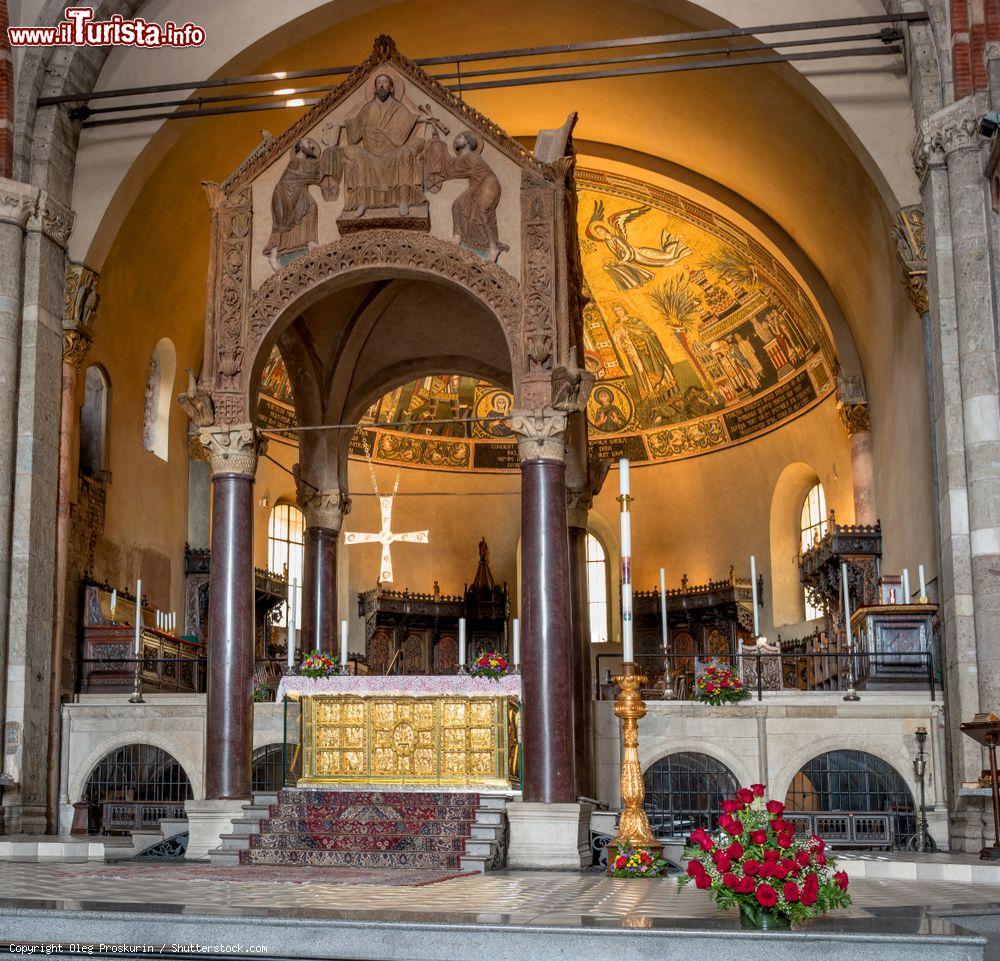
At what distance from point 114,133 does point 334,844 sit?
10158 millimetres

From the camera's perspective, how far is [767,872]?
21.6 ft

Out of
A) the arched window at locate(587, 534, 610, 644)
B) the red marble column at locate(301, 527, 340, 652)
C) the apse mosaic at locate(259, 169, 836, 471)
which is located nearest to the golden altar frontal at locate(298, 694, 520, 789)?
the red marble column at locate(301, 527, 340, 652)

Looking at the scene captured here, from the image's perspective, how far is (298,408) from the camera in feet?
57.2

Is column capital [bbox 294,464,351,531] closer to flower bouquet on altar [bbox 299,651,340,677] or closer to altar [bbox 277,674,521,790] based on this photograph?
flower bouquet on altar [bbox 299,651,340,677]

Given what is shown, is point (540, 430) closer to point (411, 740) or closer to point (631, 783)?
point (411, 740)

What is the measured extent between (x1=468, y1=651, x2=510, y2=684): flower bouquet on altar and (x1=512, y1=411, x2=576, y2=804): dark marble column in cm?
59

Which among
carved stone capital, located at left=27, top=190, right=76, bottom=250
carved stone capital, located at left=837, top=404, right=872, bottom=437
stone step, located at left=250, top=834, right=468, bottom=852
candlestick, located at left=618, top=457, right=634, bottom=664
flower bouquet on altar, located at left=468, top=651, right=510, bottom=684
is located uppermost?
carved stone capital, located at left=27, top=190, right=76, bottom=250

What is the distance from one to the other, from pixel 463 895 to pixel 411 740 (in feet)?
15.7

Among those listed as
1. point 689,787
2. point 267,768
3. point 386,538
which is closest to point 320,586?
point 267,768

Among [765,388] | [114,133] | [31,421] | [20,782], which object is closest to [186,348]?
[114,133]

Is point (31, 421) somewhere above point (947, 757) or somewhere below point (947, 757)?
above

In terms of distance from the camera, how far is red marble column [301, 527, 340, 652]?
58.0ft

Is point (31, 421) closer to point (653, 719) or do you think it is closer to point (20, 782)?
point (20, 782)

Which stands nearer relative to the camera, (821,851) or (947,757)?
(821,851)
